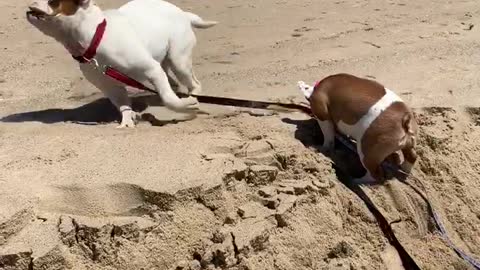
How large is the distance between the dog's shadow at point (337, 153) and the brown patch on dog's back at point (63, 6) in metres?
1.38

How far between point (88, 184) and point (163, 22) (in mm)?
1555

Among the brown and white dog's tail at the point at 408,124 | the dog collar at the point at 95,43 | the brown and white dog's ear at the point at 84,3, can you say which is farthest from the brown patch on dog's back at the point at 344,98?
the brown and white dog's ear at the point at 84,3

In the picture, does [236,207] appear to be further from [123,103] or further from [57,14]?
[57,14]

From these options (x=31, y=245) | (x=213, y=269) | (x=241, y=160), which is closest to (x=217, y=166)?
(x=241, y=160)

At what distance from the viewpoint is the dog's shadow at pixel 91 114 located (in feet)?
15.4

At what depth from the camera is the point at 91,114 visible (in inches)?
192

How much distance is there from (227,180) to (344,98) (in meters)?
0.86

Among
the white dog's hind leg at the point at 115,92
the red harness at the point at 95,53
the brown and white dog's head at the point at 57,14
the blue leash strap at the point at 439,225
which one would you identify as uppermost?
the brown and white dog's head at the point at 57,14

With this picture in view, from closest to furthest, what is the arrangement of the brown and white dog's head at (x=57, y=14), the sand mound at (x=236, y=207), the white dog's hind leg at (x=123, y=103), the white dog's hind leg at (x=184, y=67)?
the sand mound at (x=236, y=207) < the brown and white dog's head at (x=57, y=14) < the white dog's hind leg at (x=123, y=103) < the white dog's hind leg at (x=184, y=67)

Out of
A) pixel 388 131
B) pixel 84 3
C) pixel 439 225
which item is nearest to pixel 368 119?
pixel 388 131

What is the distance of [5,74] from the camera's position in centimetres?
602

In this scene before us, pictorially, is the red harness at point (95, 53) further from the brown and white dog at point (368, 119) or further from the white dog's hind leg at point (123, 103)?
the brown and white dog at point (368, 119)

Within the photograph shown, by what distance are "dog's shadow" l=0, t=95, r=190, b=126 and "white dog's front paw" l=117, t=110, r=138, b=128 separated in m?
0.12

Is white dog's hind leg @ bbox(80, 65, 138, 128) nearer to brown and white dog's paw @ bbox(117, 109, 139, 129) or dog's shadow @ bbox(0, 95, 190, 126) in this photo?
brown and white dog's paw @ bbox(117, 109, 139, 129)
